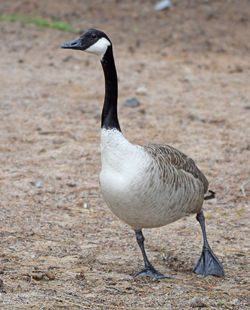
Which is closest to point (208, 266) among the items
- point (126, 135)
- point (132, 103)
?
point (126, 135)

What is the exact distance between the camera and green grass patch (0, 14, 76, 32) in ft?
43.5

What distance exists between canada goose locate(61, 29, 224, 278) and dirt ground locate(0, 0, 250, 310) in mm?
467

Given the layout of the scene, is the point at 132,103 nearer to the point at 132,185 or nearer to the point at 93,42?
the point at 93,42

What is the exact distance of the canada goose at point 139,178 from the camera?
4.04 meters

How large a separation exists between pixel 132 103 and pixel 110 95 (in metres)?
4.68

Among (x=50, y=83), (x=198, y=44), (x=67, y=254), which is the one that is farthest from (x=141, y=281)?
(x=198, y=44)

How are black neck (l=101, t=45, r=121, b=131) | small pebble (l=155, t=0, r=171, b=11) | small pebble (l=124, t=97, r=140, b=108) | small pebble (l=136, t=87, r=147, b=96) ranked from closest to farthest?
1. black neck (l=101, t=45, r=121, b=131)
2. small pebble (l=124, t=97, r=140, b=108)
3. small pebble (l=136, t=87, r=147, b=96)
4. small pebble (l=155, t=0, r=171, b=11)

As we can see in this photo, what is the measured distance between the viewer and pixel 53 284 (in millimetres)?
Result: 4031

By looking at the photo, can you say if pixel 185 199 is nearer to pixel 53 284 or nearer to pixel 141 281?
pixel 141 281

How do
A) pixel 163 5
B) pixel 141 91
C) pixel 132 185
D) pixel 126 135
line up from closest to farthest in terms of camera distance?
pixel 132 185 → pixel 126 135 → pixel 141 91 → pixel 163 5

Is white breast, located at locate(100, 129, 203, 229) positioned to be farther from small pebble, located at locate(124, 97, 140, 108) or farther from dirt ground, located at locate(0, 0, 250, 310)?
small pebble, located at locate(124, 97, 140, 108)

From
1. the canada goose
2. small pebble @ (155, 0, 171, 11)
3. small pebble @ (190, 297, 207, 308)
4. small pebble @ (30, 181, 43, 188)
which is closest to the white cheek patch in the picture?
the canada goose

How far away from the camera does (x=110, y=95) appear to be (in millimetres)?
4406

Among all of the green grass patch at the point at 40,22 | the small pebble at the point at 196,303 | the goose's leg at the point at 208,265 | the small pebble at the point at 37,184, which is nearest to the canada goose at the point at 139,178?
the goose's leg at the point at 208,265
